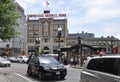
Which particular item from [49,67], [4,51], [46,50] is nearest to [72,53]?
[49,67]

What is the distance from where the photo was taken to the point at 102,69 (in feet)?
30.5

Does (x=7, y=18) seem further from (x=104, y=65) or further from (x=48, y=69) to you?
(x=104, y=65)

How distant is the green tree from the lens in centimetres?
2917

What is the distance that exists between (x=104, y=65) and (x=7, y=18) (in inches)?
836

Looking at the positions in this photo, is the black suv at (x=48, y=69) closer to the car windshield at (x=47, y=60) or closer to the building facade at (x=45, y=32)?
the car windshield at (x=47, y=60)

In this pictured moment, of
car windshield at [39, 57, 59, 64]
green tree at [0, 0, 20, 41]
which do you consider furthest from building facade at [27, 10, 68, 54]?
car windshield at [39, 57, 59, 64]

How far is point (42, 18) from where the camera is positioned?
143000mm

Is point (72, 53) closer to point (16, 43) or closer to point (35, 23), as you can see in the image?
point (16, 43)

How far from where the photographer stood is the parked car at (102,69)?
27.8 feet

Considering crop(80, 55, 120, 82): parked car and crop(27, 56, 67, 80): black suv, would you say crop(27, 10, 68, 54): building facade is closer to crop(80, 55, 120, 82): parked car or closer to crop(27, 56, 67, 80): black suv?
crop(27, 56, 67, 80): black suv

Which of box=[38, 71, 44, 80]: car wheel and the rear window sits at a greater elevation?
the rear window

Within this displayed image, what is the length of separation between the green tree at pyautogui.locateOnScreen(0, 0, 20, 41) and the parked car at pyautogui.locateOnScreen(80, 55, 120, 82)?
19374mm

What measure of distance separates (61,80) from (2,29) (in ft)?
36.1

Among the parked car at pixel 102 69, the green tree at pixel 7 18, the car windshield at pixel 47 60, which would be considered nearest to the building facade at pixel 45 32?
the green tree at pixel 7 18
